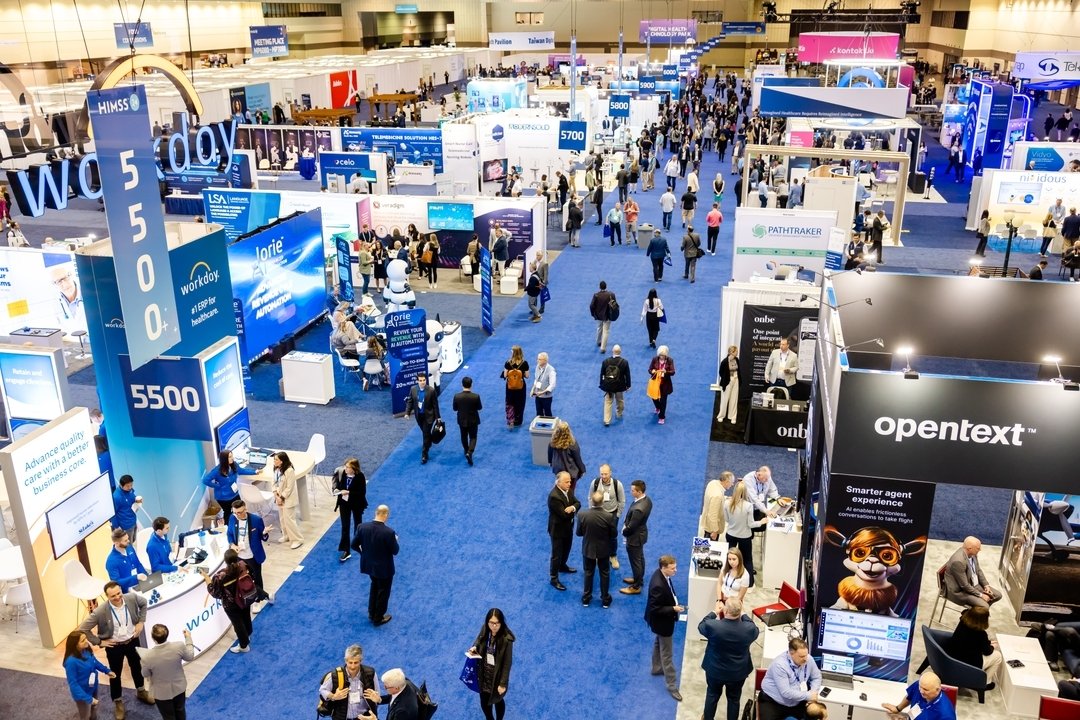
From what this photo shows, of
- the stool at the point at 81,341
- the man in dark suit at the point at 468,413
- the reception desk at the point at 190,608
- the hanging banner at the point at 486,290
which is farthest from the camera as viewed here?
the hanging banner at the point at 486,290

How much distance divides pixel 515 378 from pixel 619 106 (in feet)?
71.6

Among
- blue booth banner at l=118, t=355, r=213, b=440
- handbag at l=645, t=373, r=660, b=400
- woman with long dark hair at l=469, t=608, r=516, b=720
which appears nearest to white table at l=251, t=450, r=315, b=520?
blue booth banner at l=118, t=355, r=213, b=440

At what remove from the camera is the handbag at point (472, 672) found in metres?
5.89

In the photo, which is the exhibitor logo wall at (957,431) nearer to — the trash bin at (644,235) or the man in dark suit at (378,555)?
the man in dark suit at (378,555)

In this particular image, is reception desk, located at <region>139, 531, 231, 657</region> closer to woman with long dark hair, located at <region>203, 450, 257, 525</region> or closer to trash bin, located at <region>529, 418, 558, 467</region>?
woman with long dark hair, located at <region>203, 450, 257, 525</region>

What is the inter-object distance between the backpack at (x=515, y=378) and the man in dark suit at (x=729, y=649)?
4.96 metres

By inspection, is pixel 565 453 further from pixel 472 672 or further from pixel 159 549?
pixel 159 549

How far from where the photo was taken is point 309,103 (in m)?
33.9

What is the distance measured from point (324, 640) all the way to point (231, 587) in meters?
0.97

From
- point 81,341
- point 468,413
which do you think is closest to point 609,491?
point 468,413

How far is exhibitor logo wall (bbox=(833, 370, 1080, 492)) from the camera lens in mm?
5504

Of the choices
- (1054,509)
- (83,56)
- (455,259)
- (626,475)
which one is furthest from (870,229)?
(83,56)

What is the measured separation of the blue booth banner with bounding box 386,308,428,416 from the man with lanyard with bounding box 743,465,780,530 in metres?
4.78

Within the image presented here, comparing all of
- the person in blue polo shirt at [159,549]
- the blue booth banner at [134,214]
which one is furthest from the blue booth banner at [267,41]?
the person in blue polo shirt at [159,549]
